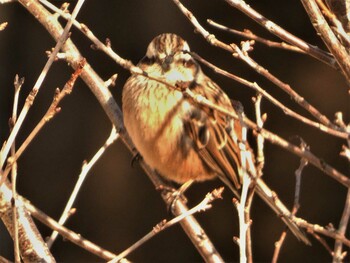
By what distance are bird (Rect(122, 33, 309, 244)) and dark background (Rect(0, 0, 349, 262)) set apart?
146 centimetres

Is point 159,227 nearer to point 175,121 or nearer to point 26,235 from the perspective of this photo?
point 26,235

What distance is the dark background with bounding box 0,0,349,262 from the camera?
533 centimetres

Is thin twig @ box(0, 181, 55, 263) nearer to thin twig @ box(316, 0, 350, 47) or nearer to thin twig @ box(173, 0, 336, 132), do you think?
thin twig @ box(173, 0, 336, 132)

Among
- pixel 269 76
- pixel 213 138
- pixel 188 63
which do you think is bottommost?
pixel 213 138

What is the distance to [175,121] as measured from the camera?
12.5 ft

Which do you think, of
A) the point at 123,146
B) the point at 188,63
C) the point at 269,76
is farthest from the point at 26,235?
the point at 123,146

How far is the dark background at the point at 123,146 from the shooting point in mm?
5332

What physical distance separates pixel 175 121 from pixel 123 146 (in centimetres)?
214

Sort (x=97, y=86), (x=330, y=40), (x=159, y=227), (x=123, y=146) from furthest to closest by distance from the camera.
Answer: (x=123, y=146), (x=97, y=86), (x=159, y=227), (x=330, y=40)

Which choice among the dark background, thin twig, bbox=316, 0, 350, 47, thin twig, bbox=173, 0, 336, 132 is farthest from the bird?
thin twig, bbox=316, 0, 350, 47

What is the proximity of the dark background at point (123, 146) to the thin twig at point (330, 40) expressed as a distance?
10.4 ft

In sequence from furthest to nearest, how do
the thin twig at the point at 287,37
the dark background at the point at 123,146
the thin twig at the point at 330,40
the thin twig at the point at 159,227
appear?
the dark background at the point at 123,146, the thin twig at the point at 159,227, the thin twig at the point at 287,37, the thin twig at the point at 330,40

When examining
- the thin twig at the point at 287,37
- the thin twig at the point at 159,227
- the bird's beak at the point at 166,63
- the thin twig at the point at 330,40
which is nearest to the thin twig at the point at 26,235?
the thin twig at the point at 159,227

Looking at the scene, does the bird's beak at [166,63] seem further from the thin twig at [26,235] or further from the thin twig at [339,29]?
the thin twig at [339,29]
